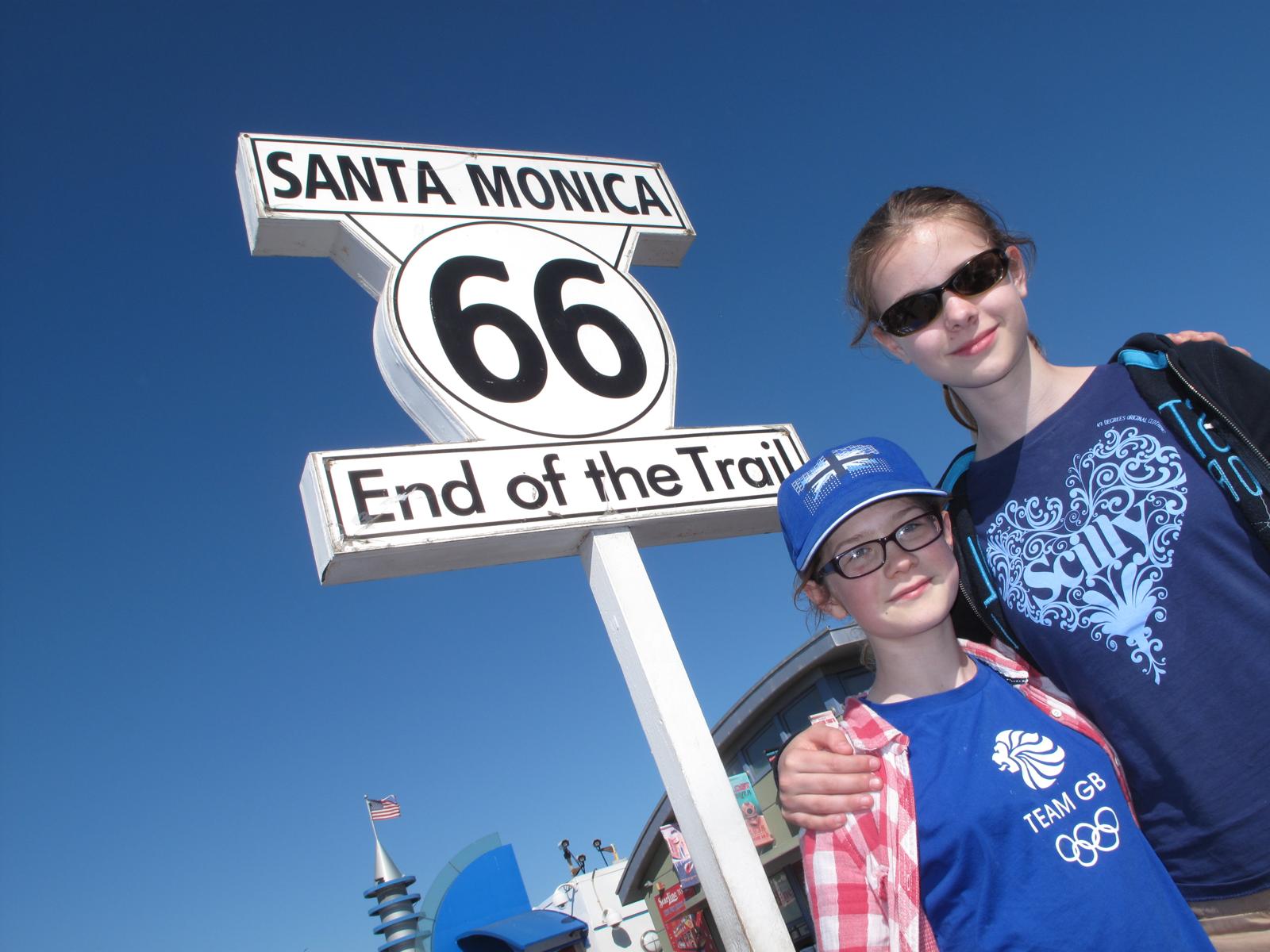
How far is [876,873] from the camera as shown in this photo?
1563 millimetres

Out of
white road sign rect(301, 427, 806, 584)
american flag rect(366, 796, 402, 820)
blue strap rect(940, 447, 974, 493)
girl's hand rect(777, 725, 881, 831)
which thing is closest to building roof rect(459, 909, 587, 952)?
american flag rect(366, 796, 402, 820)

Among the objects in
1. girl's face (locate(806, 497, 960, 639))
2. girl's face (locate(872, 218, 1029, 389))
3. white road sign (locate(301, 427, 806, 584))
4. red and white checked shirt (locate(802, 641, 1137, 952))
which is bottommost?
red and white checked shirt (locate(802, 641, 1137, 952))

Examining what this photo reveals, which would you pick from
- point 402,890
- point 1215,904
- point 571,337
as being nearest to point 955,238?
point 1215,904

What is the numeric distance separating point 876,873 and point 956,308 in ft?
4.26

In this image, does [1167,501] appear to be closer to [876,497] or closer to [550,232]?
[876,497]

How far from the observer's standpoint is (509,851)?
1872cm

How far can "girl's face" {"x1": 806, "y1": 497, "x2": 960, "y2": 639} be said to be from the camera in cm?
188

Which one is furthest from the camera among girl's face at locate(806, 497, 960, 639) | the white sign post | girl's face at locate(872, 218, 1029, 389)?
the white sign post

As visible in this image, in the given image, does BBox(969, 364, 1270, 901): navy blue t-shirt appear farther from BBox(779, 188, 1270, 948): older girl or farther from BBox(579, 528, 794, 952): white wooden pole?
BBox(579, 528, 794, 952): white wooden pole

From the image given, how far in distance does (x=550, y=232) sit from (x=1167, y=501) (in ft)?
10.1

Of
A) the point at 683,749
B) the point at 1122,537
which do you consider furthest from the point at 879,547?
the point at 683,749

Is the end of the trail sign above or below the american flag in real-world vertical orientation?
below

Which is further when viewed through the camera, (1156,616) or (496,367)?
(496,367)

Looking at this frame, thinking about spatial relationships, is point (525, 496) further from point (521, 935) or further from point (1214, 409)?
point (521, 935)
